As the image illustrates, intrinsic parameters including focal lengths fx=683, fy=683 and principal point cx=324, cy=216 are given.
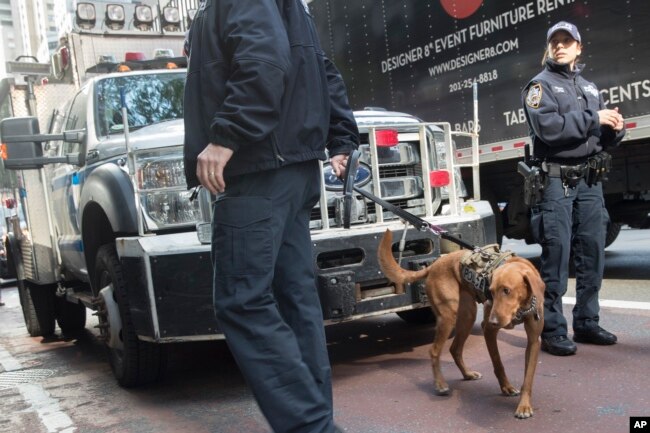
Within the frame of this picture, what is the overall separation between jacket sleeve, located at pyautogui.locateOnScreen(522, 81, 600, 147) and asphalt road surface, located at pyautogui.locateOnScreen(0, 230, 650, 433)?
1.31 metres

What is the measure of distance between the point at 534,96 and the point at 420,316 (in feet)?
6.78

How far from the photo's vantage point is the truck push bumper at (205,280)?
363cm

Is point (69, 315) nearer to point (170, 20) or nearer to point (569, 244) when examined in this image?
point (170, 20)

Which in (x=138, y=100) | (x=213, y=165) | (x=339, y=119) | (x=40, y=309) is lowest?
(x=40, y=309)

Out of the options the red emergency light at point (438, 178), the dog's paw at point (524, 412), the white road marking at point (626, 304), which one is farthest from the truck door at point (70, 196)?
the white road marking at point (626, 304)

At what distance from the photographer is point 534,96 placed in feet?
13.9

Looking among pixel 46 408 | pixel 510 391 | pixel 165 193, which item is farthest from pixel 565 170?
pixel 46 408

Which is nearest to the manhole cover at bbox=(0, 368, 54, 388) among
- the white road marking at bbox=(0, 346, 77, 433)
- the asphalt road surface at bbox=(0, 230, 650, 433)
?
the asphalt road surface at bbox=(0, 230, 650, 433)

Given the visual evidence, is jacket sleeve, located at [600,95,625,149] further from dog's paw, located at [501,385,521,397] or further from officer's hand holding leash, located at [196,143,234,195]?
officer's hand holding leash, located at [196,143,234,195]

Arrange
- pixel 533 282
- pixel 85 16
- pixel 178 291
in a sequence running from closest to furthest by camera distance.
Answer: pixel 533 282 → pixel 178 291 → pixel 85 16

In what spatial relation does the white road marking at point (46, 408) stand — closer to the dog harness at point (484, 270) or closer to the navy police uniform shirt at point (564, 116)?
the dog harness at point (484, 270)

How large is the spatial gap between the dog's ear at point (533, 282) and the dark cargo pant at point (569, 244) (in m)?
1.03

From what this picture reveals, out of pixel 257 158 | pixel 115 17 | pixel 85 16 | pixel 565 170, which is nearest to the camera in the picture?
pixel 257 158

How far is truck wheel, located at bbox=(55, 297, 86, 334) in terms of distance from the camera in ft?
22.2
